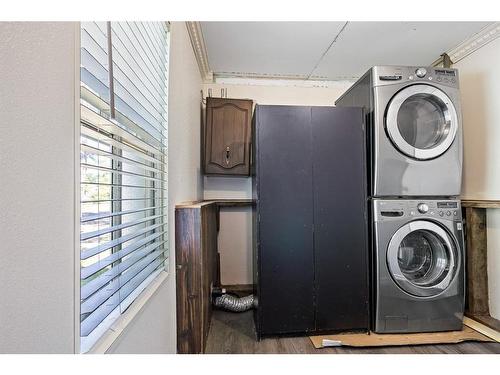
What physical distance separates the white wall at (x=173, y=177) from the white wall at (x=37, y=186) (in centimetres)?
32

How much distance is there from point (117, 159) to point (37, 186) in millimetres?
314

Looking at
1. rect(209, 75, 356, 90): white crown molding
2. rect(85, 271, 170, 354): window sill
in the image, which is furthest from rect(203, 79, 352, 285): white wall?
rect(85, 271, 170, 354): window sill

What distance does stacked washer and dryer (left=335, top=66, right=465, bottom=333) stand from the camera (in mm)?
1864

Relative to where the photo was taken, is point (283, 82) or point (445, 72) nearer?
point (445, 72)

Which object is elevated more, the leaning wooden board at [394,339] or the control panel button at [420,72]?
the control panel button at [420,72]

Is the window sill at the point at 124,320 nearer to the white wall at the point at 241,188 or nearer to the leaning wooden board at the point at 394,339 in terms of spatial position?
the leaning wooden board at the point at 394,339

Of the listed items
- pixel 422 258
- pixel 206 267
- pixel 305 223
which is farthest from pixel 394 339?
pixel 206 267

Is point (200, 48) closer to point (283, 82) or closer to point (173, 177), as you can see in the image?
point (283, 82)

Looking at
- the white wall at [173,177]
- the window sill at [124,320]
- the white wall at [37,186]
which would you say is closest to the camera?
the white wall at [37,186]

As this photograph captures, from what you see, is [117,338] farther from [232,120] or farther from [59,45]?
[232,120]

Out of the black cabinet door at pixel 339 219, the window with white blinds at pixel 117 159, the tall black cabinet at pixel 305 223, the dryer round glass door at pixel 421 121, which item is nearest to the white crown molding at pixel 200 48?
the window with white blinds at pixel 117 159

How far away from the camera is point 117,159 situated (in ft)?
2.58

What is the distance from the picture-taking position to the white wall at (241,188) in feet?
9.43
